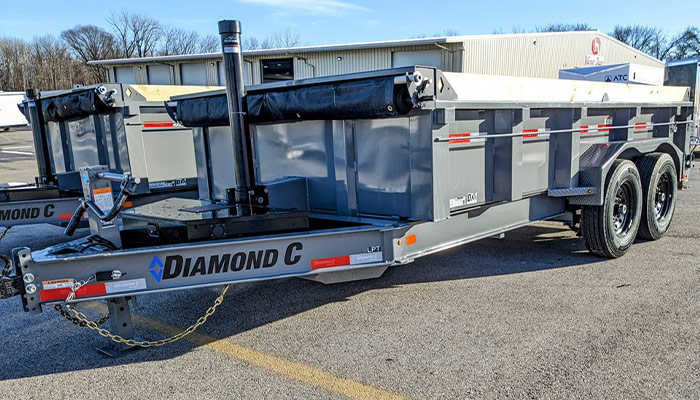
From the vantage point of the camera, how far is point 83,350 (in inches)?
148

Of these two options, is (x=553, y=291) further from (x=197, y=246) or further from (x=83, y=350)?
(x=83, y=350)

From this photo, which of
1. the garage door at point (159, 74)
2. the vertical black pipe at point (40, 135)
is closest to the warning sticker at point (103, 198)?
the vertical black pipe at point (40, 135)

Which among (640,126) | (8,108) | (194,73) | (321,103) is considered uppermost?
(194,73)

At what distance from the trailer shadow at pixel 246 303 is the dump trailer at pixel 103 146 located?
172 centimetres

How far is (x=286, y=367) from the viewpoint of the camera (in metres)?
3.41

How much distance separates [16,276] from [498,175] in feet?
11.3

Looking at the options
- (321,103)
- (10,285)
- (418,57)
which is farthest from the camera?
(418,57)

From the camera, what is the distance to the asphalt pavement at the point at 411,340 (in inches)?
124

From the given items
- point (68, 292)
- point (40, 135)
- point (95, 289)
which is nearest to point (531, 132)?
point (95, 289)

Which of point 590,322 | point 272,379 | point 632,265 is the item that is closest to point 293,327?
point 272,379

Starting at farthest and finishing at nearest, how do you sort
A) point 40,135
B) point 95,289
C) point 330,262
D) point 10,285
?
point 40,135 → point 330,262 → point 95,289 → point 10,285

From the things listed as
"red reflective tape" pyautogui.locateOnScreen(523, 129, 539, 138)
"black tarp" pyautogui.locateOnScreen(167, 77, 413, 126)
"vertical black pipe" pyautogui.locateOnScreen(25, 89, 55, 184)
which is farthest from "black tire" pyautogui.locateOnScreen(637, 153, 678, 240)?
"vertical black pipe" pyautogui.locateOnScreen(25, 89, 55, 184)

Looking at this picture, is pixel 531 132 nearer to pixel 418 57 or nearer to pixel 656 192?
pixel 656 192

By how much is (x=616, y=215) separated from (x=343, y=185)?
3.36m
